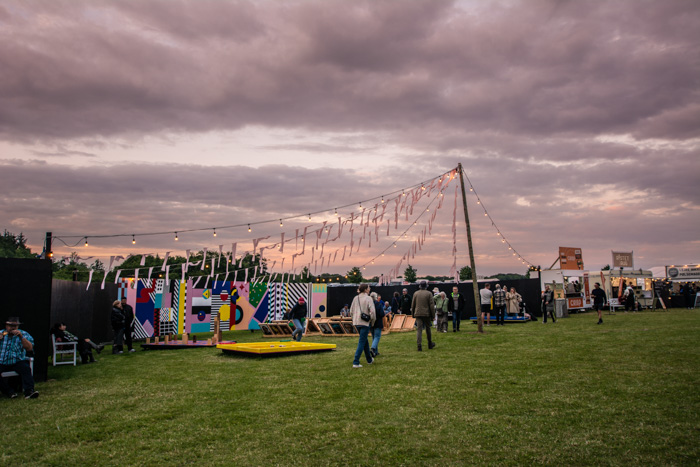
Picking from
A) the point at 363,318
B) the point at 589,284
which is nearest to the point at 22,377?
the point at 363,318

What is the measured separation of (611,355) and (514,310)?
1459 centimetres

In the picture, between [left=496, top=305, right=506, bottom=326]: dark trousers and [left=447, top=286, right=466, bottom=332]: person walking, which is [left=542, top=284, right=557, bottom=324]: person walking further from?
[left=447, top=286, right=466, bottom=332]: person walking

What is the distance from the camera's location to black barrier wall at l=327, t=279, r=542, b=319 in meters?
26.6

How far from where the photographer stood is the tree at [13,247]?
7888cm

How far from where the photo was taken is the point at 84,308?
15422 millimetres

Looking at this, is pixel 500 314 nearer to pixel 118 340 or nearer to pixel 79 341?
pixel 118 340

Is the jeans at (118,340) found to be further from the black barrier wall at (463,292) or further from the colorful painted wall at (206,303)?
the black barrier wall at (463,292)

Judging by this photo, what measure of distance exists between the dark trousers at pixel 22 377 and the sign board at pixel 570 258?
28854 millimetres

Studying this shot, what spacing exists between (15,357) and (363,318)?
20.4ft

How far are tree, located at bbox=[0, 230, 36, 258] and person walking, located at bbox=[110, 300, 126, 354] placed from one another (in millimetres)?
75985

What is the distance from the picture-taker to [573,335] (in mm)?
14031

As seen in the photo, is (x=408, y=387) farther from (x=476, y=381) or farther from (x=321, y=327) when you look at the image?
(x=321, y=327)

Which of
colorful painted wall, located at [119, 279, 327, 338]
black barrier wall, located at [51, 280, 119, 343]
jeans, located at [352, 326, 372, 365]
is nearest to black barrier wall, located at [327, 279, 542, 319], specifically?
colorful painted wall, located at [119, 279, 327, 338]

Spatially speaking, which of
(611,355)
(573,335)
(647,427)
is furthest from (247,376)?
(573,335)
